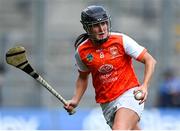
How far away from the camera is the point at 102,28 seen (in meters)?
8.23

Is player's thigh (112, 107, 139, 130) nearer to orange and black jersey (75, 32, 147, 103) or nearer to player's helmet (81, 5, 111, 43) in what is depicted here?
orange and black jersey (75, 32, 147, 103)

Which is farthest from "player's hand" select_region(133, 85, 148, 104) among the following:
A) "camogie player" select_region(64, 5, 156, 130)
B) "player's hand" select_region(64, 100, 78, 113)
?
"player's hand" select_region(64, 100, 78, 113)

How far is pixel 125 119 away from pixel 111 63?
61cm

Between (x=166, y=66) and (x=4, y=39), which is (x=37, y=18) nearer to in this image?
(x=4, y=39)

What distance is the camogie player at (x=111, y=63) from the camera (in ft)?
27.0

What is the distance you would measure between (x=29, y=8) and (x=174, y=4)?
3120mm

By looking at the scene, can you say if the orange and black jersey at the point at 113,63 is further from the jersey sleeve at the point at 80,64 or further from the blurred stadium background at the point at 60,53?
the blurred stadium background at the point at 60,53

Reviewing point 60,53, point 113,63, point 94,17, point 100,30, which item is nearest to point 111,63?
point 113,63

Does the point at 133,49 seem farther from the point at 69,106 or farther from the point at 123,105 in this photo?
the point at 69,106

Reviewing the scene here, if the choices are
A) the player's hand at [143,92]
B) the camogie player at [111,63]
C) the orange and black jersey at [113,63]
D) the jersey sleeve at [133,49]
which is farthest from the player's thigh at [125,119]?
the jersey sleeve at [133,49]

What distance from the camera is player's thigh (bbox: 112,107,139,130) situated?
8.07 meters

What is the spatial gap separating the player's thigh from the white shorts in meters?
0.05

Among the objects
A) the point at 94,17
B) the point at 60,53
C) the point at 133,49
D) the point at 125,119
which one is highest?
the point at 94,17

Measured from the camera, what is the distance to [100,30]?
8242mm
